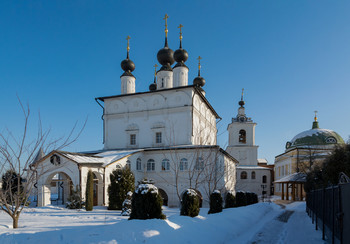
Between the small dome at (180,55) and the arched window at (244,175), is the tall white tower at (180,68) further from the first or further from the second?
the arched window at (244,175)

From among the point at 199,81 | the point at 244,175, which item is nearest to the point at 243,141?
the point at 244,175

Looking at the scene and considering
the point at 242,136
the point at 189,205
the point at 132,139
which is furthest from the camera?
the point at 242,136

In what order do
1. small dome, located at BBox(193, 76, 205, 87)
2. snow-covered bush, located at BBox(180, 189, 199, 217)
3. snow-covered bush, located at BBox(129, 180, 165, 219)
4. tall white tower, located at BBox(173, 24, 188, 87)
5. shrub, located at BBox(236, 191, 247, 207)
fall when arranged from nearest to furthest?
snow-covered bush, located at BBox(129, 180, 165, 219) → snow-covered bush, located at BBox(180, 189, 199, 217) → shrub, located at BBox(236, 191, 247, 207) → tall white tower, located at BBox(173, 24, 188, 87) → small dome, located at BBox(193, 76, 205, 87)

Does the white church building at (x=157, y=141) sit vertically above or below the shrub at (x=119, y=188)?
above

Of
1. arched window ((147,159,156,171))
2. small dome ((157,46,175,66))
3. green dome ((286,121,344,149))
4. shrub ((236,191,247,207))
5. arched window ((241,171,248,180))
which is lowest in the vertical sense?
arched window ((241,171,248,180))

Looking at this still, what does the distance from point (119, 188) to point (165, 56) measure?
1578 centimetres

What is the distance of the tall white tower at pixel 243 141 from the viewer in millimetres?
45031

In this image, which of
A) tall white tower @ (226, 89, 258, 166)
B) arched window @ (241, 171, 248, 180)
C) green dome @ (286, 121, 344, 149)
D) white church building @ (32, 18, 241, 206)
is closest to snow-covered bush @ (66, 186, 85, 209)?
white church building @ (32, 18, 241, 206)

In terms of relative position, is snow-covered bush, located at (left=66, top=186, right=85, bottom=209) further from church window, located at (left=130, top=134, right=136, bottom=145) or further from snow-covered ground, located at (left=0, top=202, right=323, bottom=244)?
church window, located at (left=130, top=134, right=136, bottom=145)

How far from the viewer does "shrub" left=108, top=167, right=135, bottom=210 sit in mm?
17562

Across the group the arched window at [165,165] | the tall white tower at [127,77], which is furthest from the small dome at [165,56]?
the arched window at [165,165]

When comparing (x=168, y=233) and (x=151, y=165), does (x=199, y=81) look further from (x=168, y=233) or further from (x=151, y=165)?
(x=168, y=233)

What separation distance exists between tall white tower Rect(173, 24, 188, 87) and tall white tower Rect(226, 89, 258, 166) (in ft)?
67.4

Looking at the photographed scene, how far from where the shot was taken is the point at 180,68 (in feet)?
91.1
